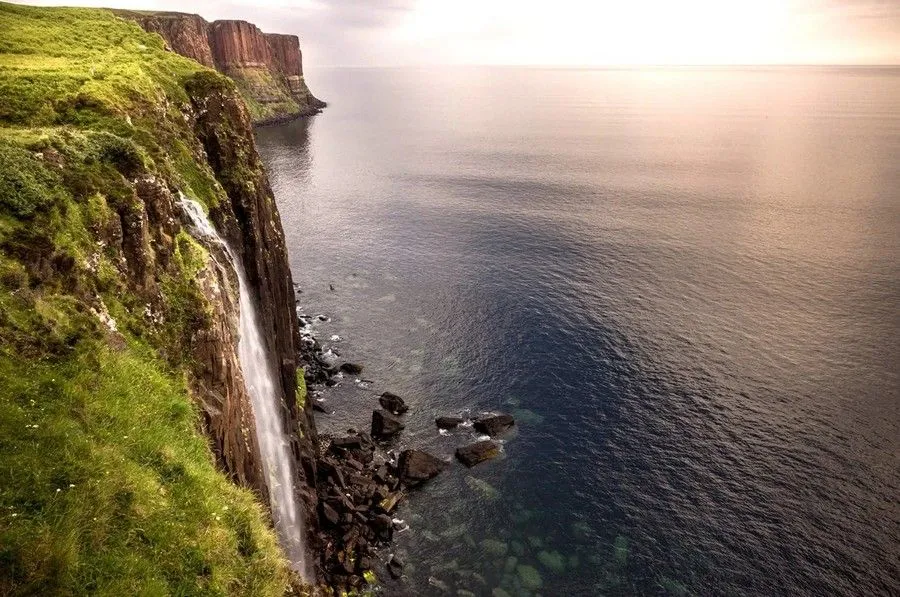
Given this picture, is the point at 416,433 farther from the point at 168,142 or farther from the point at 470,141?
the point at 470,141

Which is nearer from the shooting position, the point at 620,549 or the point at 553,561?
the point at 553,561

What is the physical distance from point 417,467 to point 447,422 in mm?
6802

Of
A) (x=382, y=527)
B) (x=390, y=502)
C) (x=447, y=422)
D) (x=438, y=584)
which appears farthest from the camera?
(x=447, y=422)

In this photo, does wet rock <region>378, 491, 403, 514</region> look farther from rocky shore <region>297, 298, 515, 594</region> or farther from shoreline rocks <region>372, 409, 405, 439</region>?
shoreline rocks <region>372, 409, 405, 439</region>

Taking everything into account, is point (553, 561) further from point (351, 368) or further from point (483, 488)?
point (351, 368)

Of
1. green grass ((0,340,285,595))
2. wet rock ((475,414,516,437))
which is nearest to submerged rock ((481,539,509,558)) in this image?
wet rock ((475,414,516,437))

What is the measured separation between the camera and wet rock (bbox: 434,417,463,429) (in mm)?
49666

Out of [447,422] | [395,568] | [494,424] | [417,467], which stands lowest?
[395,568]

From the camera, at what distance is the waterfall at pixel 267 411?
27.4m

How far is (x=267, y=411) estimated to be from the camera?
30.6 metres

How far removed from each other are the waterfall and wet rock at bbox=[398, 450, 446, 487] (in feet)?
40.3

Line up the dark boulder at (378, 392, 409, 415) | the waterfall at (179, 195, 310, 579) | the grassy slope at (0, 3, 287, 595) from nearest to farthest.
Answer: the grassy slope at (0, 3, 287, 595)
the waterfall at (179, 195, 310, 579)
the dark boulder at (378, 392, 409, 415)

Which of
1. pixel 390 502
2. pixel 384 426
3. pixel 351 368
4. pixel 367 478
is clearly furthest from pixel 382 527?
pixel 351 368

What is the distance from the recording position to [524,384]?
182 ft
